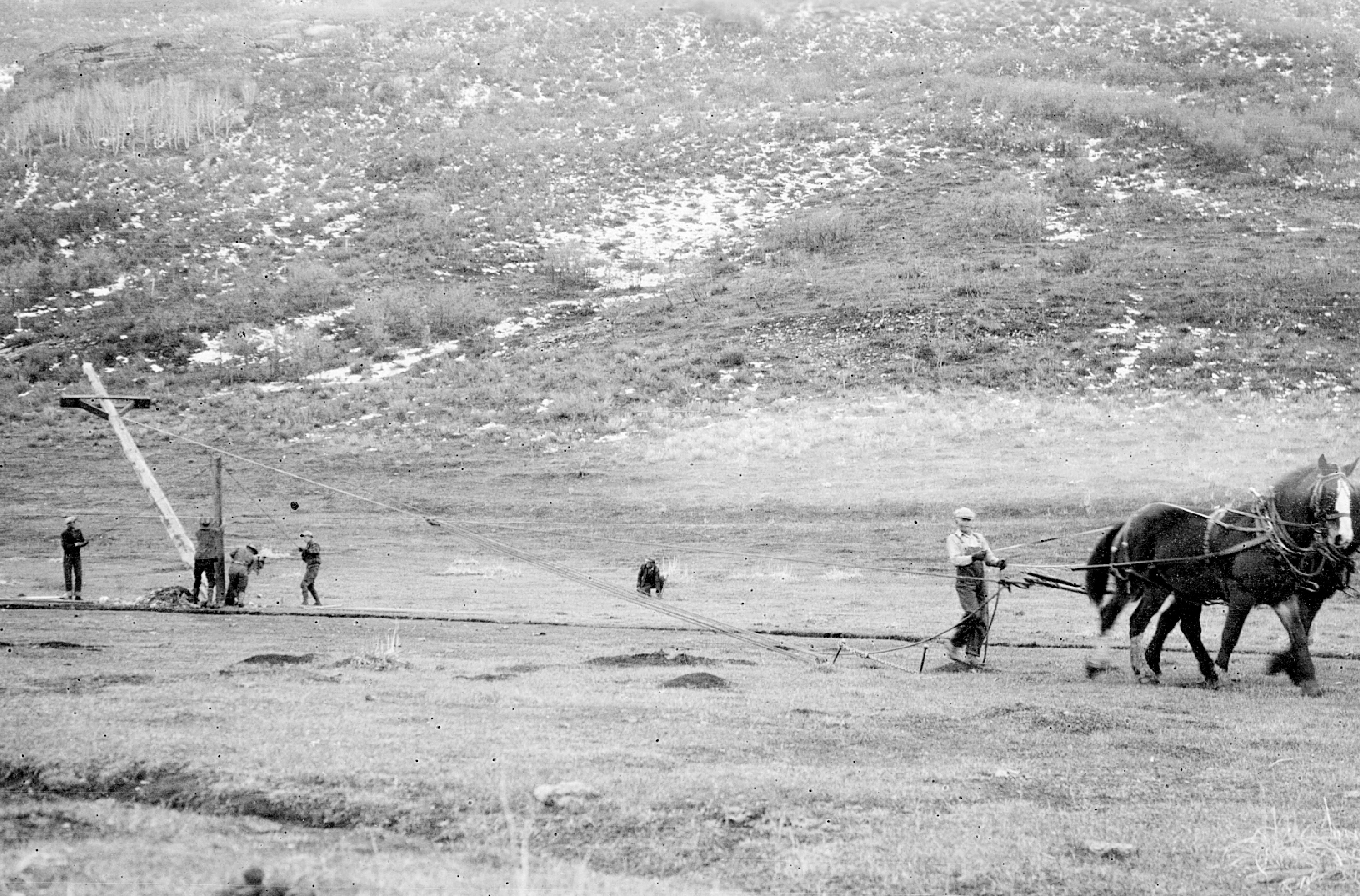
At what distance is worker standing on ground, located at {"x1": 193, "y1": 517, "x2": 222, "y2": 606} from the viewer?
21109mm

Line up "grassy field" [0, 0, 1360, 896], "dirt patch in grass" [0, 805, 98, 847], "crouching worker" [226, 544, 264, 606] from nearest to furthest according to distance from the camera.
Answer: "dirt patch in grass" [0, 805, 98, 847], "grassy field" [0, 0, 1360, 896], "crouching worker" [226, 544, 264, 606]

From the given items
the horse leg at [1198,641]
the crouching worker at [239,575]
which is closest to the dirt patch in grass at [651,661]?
the horse leg at [1198,641]

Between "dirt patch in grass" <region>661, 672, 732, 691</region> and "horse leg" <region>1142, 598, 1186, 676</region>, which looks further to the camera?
"horse leg" <region>1142, 598, 1186, 676</region>

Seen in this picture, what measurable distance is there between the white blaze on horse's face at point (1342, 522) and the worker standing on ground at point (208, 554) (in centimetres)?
1793

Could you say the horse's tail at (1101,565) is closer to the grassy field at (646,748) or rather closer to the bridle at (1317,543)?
the grassy field at (646,748)

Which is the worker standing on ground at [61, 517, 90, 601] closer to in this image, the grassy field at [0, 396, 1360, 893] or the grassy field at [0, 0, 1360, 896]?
the grassy field at [0, 396, 1360, 893]

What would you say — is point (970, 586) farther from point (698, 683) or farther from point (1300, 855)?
point (1300, 855)

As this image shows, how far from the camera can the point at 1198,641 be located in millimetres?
13125

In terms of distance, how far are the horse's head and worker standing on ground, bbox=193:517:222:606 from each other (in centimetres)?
1782

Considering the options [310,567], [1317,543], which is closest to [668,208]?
[310,567]

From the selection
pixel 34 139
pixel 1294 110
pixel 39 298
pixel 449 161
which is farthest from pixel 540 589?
pixel 1294 110

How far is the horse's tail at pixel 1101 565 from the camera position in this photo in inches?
570

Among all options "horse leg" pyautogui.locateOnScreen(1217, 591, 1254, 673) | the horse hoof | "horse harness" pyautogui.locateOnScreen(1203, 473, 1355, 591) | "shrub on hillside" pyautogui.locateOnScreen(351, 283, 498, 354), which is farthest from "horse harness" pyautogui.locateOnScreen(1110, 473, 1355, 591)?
"shrub on hillside" pyautogui.locateOnScreen(351, 283, 498, 354)

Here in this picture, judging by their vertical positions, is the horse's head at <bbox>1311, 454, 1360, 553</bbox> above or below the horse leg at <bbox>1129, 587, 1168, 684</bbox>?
above
